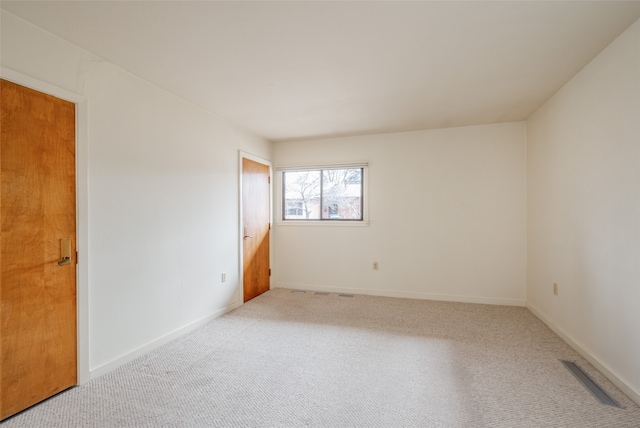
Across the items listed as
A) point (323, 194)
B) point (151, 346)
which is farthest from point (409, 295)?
point (151, 346)

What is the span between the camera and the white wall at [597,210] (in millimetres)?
1954

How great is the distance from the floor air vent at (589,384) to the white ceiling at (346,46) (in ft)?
7.97

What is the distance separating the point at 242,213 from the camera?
412 cm

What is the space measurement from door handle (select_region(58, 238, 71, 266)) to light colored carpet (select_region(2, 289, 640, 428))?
0.90 m

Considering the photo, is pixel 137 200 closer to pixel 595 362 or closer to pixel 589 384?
pixel 589 384

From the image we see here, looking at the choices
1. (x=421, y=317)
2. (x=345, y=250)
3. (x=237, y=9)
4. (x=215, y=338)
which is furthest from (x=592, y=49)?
(x=215, y=338)

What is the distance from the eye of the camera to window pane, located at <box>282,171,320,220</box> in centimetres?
488

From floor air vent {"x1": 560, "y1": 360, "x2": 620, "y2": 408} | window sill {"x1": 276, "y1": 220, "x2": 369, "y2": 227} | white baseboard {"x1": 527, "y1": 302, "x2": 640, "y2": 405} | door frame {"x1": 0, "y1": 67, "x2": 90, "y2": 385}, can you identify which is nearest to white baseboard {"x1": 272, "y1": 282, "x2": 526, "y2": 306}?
white baseboard {"x1": 527, "y1": 302, "x2": 640, "y2": 405}

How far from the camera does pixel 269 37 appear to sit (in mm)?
2023

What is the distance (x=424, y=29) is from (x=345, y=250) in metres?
3.28

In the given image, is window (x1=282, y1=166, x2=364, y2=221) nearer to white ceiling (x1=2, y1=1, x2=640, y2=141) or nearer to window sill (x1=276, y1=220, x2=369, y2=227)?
window sill (x1=276, y1=220, x2=369, y2=227)

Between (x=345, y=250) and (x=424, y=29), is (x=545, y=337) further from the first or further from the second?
(x=424, y=29)

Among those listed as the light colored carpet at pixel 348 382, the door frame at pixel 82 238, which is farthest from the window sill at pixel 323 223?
the door frame at pixel 82 238

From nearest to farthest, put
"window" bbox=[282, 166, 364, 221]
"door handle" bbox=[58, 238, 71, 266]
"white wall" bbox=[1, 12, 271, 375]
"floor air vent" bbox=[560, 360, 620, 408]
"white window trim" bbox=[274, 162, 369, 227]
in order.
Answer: "floor air vent" bbox=[560, 360, 620, 408], "door handle" bbox=[58, 238, 71, 266], "white wall" bbox=[1, 12, 271, 375], "white window trim" bbox=[274, 162, 369, 227], "window" bbox=[282, 166, 364, 221]
